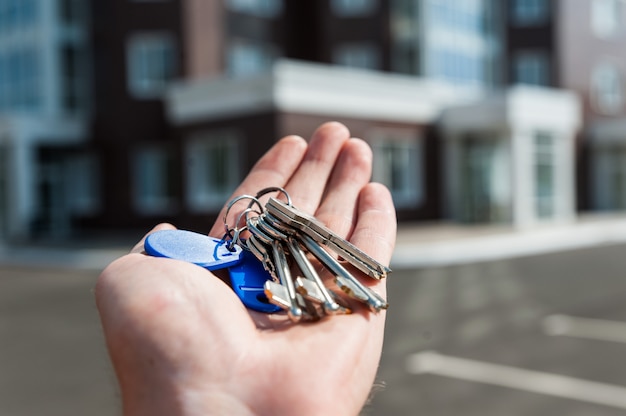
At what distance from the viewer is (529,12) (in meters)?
27.4

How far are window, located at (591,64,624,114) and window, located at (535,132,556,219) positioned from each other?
957cm

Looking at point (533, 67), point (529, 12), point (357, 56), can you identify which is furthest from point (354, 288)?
point (529, 12)

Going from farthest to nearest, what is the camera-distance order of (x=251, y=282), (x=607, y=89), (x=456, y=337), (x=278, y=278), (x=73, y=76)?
(x=607, y=89) → (x=73, y=76) → (x=456, y=337) → (x=251, y=282) → (x=278, y=278)

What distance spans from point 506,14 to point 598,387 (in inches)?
971

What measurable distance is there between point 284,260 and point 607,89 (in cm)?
3189

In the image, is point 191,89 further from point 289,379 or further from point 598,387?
→ point 289,379

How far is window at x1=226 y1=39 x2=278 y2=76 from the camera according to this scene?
72.6ft

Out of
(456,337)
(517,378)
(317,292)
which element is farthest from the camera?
(456,337)

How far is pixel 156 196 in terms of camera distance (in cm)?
2138

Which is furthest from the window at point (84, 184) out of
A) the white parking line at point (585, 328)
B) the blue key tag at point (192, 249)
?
the blue key tag at point (192, 249)

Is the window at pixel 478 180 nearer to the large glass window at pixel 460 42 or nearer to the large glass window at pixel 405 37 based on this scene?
the large glass window at pixel 460 42

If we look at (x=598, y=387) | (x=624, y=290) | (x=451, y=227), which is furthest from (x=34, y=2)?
(x=598, y=387)

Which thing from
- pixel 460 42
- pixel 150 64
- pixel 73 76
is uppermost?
pixel 460 42

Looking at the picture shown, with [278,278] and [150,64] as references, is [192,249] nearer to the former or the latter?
[278,278]
